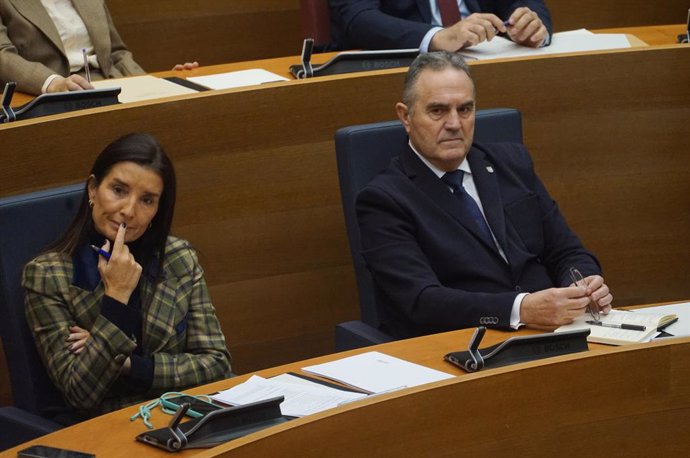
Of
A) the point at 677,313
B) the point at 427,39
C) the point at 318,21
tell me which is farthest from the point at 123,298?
the point at 318,21

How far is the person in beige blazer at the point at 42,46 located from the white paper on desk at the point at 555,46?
112cm

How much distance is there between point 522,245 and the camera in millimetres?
2891

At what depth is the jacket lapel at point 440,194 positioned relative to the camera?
282 centimetres

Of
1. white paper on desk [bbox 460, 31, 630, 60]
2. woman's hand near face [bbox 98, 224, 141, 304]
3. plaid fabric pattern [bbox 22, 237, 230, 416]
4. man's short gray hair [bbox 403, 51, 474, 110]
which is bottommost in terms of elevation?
plaid fabric pattern [bbox 22, 237, 230, 416]

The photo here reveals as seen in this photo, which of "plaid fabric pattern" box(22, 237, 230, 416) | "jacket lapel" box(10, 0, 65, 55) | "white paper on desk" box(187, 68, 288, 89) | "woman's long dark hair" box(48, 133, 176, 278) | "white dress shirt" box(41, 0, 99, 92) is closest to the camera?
"plaid fabric pattern" box(22, 237, 230, 416)

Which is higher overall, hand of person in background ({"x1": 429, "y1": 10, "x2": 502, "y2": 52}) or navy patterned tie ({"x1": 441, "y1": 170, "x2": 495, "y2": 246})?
hand of person in background ({"x1": 429, "y1": 10, "x2": 502, "y2": 52})

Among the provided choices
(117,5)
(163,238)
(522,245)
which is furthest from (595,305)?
(117,5)

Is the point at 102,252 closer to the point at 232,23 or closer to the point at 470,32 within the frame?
the point at 470,32

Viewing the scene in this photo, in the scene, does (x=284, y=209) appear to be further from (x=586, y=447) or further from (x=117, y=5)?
(x=117, y=5)

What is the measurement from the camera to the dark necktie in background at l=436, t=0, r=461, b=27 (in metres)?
3.95

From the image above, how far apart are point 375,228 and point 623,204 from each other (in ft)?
3.49

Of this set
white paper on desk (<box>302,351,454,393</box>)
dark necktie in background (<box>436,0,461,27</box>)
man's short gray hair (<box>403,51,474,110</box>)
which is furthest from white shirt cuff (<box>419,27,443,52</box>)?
white paper on desk (<box>302,351,454,393</box>)

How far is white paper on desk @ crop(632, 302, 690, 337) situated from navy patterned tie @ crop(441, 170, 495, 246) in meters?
0.50

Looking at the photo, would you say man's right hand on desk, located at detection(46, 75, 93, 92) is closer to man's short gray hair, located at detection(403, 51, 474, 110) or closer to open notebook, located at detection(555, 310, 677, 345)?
man's short gray hair, located at detection(403, 51, 474, 110)
